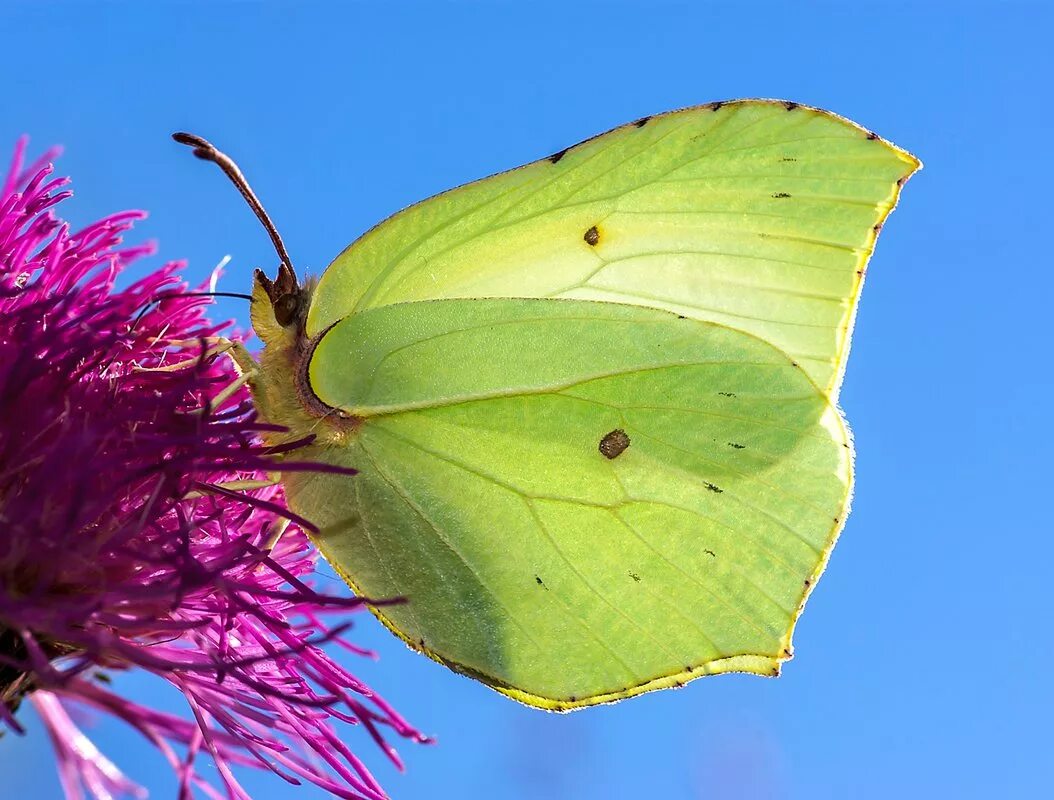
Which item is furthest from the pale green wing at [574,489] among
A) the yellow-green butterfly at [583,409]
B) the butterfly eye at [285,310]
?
the butterfly eye at [285,310]

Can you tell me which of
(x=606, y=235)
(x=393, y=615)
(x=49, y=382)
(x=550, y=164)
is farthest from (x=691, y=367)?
(x=49, y=382)

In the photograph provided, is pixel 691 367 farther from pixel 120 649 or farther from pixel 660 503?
pixel 120 649

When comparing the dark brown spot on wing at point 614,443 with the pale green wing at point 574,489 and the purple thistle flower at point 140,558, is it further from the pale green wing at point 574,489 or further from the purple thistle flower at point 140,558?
the purple thistle flower at point 140,558

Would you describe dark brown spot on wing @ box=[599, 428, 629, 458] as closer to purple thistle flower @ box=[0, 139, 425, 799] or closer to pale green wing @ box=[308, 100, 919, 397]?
pale green wing @ box=[308, 100, 919, 397]

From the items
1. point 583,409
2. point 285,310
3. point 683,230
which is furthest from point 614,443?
point 285,310

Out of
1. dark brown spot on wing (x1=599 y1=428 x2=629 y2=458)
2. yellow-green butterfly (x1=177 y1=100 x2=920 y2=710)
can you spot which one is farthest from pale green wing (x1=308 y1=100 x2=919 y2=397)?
dark brown spot on wing (x1=599 y1=428 x2=629 y2=458)

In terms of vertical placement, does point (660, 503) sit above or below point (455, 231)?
below

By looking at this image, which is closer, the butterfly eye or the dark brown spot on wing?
the butterfly eye

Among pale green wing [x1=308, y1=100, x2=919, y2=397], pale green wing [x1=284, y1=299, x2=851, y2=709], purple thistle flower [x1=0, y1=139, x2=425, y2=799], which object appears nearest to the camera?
purple thistle flower [x1=0, y1=139, x2=425, y2=799]
